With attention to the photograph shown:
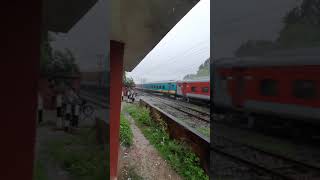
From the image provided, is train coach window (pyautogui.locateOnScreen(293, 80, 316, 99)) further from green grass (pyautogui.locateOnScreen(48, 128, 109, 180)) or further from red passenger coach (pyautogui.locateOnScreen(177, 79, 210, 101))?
red passenger coach (pyautogui.locateOnScreen(177, 79, 210, 101))

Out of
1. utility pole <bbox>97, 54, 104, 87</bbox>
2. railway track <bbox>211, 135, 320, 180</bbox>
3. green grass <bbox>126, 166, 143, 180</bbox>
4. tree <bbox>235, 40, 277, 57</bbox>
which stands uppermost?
tree <bbox>235, 40, 277, 57</bbox>

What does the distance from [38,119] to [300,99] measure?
31.1 feet

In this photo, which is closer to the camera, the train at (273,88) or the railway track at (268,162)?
the railway track at (268,162)

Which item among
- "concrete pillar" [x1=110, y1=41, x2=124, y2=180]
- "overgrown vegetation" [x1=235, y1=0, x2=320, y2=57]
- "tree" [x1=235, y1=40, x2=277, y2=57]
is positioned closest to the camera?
"concrete pillar" [x1=110, y1=41, x2=124, y2=180]

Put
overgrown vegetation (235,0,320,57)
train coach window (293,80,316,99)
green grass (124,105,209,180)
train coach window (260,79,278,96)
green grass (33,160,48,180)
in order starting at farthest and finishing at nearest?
overgrown vegetation (235,0,320,57)
train coach window (260,79,278,96)
train coach window (293,80,316,99)
green grass (124,105,209,180)
green grass (33,160,48,180)

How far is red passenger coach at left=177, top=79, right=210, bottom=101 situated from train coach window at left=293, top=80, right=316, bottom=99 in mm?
10439

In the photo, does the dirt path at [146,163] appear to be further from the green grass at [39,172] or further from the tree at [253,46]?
the tree at [253,46]

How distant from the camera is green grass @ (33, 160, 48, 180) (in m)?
2.14

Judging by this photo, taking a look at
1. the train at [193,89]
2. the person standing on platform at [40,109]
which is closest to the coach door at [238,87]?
the train at [193,89]

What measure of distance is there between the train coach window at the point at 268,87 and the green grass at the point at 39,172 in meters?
9.94

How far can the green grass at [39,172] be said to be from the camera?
2137 millimetres

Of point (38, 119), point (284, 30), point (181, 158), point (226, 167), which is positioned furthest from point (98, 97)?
point (284, 30)


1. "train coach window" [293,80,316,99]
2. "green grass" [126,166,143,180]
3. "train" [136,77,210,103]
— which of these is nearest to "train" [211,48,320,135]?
"train coach window" [293,80,316,99]

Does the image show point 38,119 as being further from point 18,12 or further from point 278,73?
point 278,73
